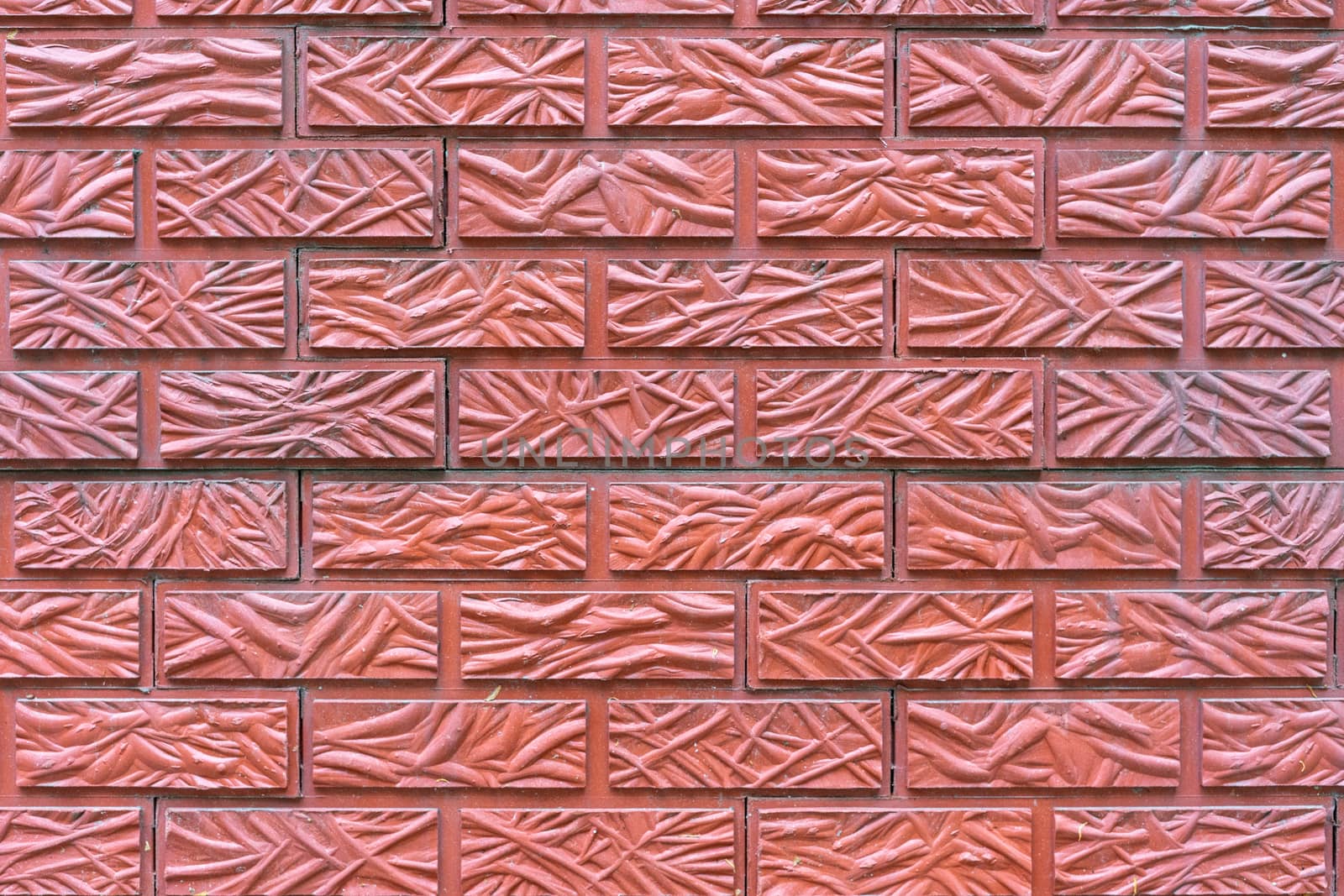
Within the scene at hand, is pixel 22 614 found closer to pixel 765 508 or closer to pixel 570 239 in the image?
pixel 570 239

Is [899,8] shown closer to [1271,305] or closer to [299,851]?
[1271,305]

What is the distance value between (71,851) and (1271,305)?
259 cm

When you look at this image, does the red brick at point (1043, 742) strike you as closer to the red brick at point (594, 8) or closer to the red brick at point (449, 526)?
the red brick at point (449, 526)

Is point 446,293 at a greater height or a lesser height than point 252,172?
lesser

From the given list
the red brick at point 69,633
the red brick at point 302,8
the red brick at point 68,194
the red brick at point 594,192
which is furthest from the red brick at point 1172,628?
the red brick at point 68,194

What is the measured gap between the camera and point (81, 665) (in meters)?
1.47

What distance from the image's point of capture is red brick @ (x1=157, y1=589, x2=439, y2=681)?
1460 mm

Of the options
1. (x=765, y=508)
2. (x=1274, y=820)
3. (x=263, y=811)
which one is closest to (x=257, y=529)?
(x=263, y=811)

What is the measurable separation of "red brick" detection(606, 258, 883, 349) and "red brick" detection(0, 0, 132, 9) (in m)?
1.07

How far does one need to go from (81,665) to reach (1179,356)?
2.23 metres

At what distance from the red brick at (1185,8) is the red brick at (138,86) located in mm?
1553

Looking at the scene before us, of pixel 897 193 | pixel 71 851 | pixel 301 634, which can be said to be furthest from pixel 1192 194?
pixel 71 851

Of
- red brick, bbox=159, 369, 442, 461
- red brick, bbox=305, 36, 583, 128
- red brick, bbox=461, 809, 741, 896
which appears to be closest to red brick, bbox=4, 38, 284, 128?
red brick, bbox=305, 36, 583, 128

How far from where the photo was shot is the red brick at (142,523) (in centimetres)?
146
